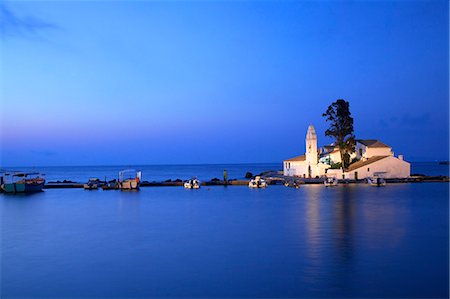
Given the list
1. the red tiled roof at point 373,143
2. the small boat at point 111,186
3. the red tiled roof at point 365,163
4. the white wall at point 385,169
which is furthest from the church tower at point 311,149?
the small boat at point 111,186

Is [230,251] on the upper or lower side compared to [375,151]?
lower

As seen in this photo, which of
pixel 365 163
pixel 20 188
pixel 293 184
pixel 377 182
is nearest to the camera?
pixel 377 182

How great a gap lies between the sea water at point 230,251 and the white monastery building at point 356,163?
22554 mm

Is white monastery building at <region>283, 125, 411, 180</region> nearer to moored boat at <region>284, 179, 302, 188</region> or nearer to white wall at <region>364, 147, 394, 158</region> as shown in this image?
white wall at <region>364, 147, 394, 158</region>

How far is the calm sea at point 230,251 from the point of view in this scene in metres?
14.2

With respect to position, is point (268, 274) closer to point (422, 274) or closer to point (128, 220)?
point (422, 274)

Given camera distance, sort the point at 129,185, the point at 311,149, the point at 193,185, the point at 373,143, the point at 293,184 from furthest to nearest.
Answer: the point at 311,149, the point at 373,143, the point at 193,185, the point at 293,184, the point at 129,185

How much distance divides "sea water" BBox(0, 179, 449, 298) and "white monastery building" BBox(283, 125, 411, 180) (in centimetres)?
2255

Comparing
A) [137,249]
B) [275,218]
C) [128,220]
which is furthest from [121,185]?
[137,249]

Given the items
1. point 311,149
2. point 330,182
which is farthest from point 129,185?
point 311,149

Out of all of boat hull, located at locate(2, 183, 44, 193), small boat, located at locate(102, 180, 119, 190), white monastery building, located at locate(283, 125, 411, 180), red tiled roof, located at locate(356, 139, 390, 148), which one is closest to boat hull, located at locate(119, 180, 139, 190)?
small boat, located at locate(102, 180, 119, 190)

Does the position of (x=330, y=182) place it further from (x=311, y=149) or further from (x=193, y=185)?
(x=193, y=185)

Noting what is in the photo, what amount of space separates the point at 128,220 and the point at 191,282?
626 inches

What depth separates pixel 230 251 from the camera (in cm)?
1939
